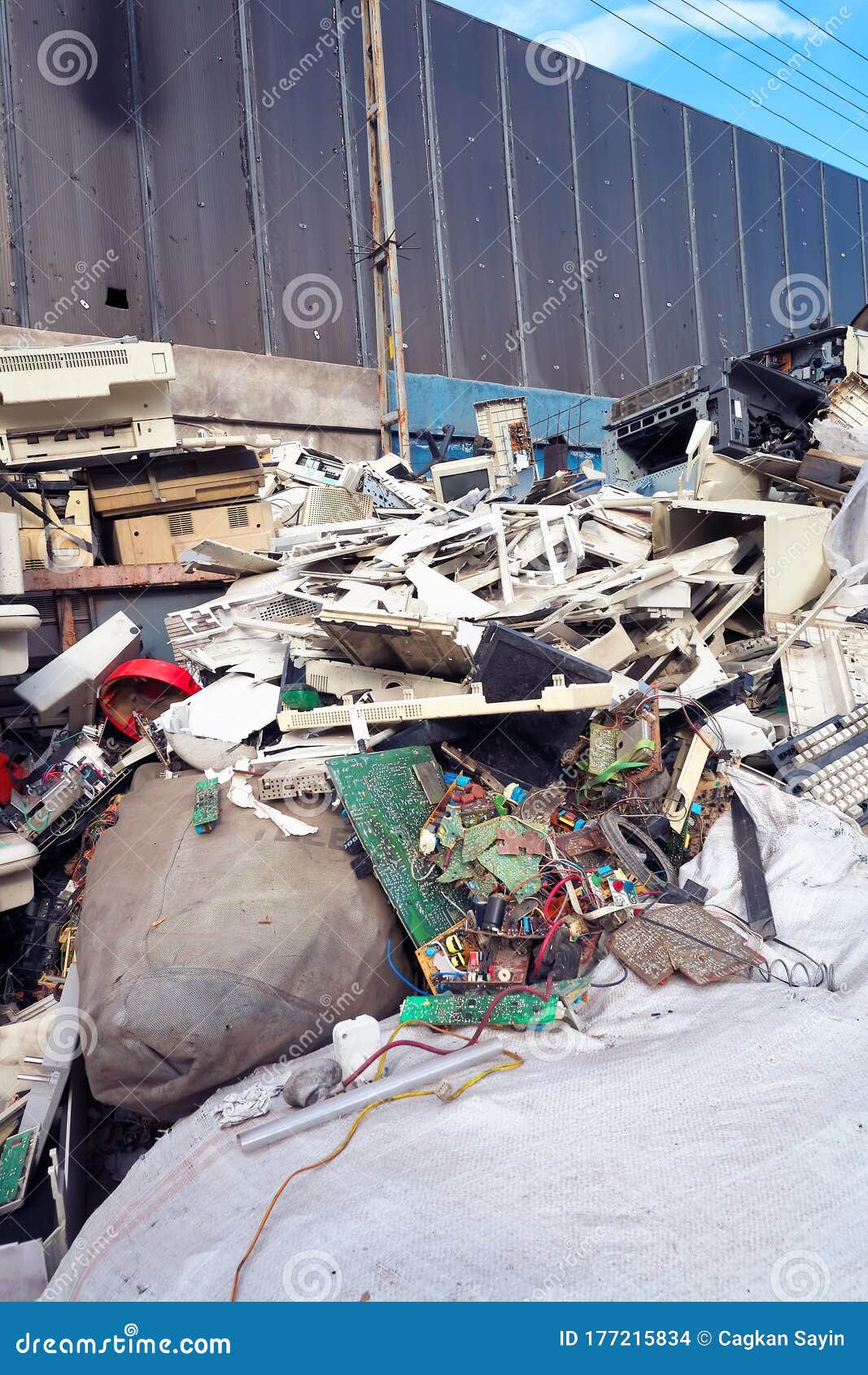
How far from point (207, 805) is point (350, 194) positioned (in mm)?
7757

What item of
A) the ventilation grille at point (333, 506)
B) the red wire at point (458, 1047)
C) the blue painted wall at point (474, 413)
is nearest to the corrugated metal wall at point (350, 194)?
the blue painted wall at point (474, 413)

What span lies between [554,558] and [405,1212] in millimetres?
3431

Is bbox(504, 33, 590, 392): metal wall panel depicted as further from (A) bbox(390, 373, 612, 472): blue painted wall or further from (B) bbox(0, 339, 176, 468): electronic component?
(B) bbox(0, 339, 176, 468): electronic component

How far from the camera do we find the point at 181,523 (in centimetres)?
486

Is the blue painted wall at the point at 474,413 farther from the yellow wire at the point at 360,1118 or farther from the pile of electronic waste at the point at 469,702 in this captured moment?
the yellow wire at the point at 360,1118

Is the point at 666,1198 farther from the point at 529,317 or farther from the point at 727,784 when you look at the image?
the point at 529,317

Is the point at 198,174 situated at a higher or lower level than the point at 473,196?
lower

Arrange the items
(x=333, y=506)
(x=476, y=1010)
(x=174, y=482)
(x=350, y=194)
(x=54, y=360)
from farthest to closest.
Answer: (x=350, y=194), (x=333, y=506), (x=174, y=482), (x=54, y=360), (x=476, y=1010)

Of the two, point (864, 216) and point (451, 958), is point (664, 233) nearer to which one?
point (864, 216)

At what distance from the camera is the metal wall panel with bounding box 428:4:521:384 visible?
9.37 meters

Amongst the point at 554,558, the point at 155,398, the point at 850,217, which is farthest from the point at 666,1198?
the point at 850,217

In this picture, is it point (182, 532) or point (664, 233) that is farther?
point (664, 233)

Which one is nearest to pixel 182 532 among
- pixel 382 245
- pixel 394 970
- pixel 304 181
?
pixel 394 970

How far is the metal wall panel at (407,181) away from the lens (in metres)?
8.66
